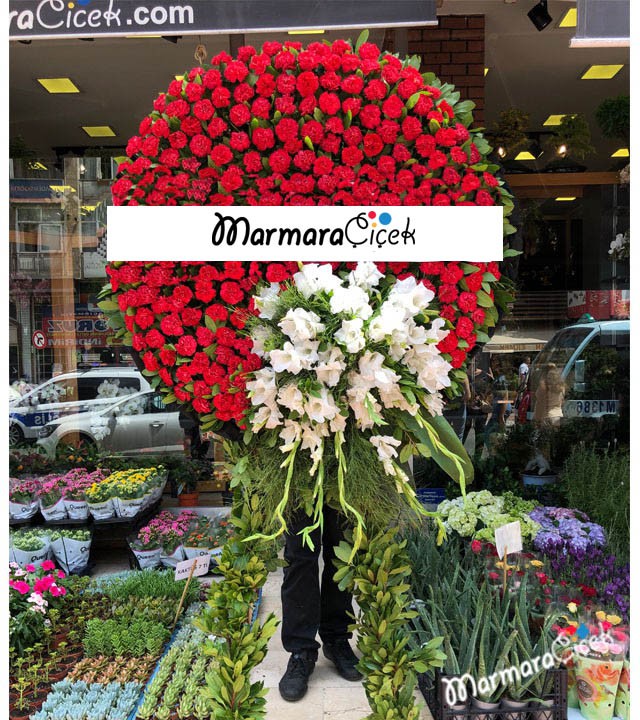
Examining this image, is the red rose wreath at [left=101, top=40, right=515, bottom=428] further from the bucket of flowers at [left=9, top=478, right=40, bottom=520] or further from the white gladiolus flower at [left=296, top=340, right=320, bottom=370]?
the bucket of flowers at [left=9, top=478, right=40, bottom=520]

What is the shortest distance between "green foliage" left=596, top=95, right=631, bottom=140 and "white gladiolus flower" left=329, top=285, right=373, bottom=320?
3.77m

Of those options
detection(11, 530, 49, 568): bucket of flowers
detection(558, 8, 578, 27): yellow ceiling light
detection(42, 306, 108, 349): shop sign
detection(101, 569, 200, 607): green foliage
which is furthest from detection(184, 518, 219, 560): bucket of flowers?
detection(558, 8, 578, 27): yellow ceiling light

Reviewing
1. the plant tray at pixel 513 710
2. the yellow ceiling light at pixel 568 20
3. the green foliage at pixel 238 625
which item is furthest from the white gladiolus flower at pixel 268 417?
the yellow ceiling light at pixel 568 20

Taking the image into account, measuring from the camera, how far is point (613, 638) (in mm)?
2178

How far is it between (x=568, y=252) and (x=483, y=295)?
3320mm

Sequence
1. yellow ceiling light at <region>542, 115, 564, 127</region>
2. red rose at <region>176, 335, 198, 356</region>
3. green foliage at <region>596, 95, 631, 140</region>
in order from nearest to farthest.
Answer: red rose at <region>176, 335, 198, 356</region>, green foliage at <region>596, 95, 631, 140</region>, yellow ceiling light at <region>542, 115, 564, 127</region>

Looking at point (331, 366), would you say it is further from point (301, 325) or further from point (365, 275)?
point (365, 275)

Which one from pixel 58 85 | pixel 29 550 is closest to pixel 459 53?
pixel 58 85

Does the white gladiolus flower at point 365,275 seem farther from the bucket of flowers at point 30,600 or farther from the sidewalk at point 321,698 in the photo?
the bucket of flowers at point 30,600

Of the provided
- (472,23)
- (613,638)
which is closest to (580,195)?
(472,23)

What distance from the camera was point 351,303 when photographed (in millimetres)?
1483

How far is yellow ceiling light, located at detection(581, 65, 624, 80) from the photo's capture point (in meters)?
4.45

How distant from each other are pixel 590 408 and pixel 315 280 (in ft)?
11.4

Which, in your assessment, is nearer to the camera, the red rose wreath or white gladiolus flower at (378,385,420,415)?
white gladiolus flower at (378,385,420,415)
